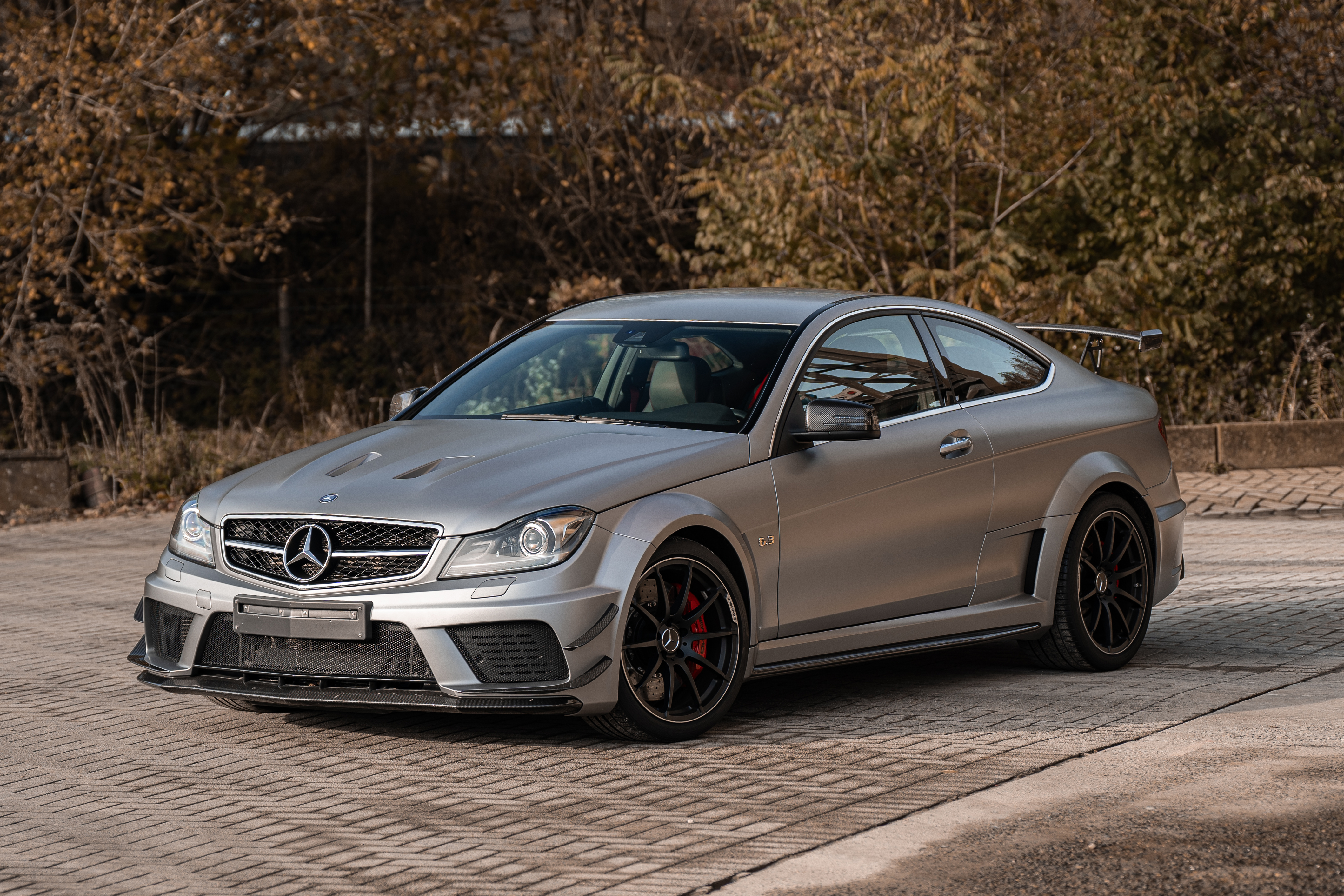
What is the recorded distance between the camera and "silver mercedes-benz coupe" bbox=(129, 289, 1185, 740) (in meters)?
5.72

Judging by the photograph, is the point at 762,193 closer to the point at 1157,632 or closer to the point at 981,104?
the point at 981,104

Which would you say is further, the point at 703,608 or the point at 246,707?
the point at 246,707

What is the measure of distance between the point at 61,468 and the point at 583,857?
12.3 m

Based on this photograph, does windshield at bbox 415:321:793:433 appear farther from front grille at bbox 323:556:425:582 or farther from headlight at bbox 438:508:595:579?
front grille at bbox 323:556:425:582

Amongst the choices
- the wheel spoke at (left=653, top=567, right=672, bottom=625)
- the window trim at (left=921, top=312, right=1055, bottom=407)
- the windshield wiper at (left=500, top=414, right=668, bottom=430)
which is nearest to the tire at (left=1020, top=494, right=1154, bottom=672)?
the window trim at (left=921, top=312, right=1055, bottom=407)

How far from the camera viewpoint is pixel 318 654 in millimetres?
5863

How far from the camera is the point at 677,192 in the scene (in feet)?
68.2

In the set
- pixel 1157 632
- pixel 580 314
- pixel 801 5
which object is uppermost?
pixel 801 5

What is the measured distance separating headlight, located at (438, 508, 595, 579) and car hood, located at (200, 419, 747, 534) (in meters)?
0.04

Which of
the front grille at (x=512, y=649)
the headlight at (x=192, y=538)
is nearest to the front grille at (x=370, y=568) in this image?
Result: the front grille at (x=512, y=649)

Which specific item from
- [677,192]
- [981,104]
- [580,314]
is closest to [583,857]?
[580,314]

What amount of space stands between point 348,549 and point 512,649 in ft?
2.20

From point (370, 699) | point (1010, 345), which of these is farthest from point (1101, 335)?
point (370, 699)

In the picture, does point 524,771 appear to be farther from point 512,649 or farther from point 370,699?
point 370,699
